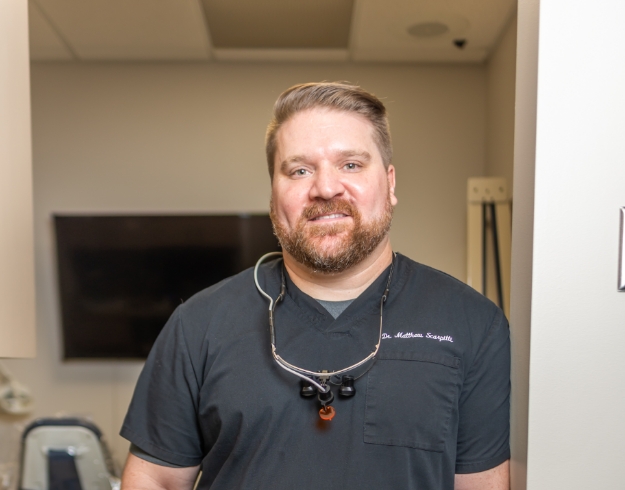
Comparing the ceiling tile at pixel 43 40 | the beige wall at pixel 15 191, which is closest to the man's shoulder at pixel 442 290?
the beige wall at pixel 15 191

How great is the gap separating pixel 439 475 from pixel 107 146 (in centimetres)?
286

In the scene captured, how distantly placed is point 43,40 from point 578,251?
116 inches

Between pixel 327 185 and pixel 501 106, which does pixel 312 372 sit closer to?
pixel 327 185

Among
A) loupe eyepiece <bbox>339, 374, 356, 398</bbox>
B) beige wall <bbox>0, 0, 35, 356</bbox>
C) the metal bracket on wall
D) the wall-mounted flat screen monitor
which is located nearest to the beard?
loupe eyepiece <bbox>339, 374, 356, 398</bbox>

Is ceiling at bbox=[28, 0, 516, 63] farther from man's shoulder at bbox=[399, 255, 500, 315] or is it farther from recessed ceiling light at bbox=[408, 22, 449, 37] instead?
man's shoulder at bbox=[399, 255, 500, 315]

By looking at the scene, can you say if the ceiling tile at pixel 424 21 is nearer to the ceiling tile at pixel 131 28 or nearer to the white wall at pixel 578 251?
the ceiling tile at pixel 131 28

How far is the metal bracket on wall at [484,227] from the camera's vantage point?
2.68 meters

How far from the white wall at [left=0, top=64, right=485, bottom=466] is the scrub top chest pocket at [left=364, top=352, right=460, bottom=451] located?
2.27 meters

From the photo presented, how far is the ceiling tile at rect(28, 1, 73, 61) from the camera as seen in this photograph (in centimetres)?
272

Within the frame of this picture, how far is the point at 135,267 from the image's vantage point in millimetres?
3221

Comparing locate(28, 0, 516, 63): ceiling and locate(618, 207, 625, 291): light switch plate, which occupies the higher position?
locate(28, 0, 516, 63): ceiling

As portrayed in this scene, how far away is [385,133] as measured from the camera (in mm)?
1268

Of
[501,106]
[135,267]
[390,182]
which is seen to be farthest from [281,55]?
[390,182]

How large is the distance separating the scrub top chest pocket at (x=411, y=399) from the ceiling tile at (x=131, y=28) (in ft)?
6.60
